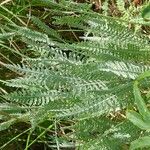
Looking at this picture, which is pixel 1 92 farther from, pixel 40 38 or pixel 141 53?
pixel 141 53

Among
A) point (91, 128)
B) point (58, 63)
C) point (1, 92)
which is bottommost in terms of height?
point (1, 92)

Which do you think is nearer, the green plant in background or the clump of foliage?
the green plant in background

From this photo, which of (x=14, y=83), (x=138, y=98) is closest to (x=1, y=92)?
(x=14, y=83)

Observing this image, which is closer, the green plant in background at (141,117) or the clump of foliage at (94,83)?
the green plant in background at (141,117)

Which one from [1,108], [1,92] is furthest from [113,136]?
[1,92]

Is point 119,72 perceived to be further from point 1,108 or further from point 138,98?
point 1,108

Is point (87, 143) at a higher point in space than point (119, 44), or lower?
lower

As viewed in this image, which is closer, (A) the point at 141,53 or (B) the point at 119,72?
(B) the point at 119,72

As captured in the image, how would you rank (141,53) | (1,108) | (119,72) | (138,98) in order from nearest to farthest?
(138,98)
(119,72)
(141,53)
(1,108)

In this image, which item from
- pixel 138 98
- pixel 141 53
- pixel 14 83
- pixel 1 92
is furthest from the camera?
pixel 1 92

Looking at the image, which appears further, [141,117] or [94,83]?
[94,83]
